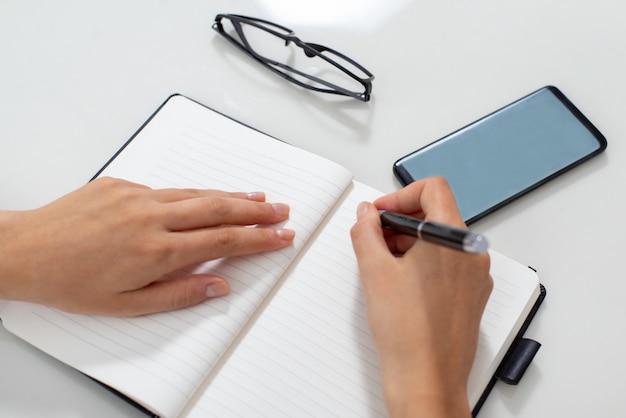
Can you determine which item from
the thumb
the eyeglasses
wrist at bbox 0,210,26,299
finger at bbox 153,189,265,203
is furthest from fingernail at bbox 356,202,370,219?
wrist at bbox 0,210,26,299

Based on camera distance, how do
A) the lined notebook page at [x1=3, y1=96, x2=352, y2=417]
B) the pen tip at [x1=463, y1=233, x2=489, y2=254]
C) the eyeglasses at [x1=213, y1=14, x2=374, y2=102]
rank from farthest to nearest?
the eyeglasses at [x1=213, y1=14, x2=374, y2=102], the lined notebook page at [x1=3, y1=96, x2=352, y2=417], the pen tip at [x1=463, y1=233, x2=489, y2=254]

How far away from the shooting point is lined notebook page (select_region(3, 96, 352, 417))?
547 mm

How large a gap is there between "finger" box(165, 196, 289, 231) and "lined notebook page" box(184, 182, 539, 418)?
6 cm

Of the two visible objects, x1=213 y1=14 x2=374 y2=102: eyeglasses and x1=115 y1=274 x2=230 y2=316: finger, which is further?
x1=213 y1=14 x2=374 y2=102: eyeglasses

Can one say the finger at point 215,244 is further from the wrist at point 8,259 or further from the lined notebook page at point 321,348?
the wrist at point 8,259

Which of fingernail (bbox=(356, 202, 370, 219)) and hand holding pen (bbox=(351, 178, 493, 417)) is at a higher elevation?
fingernail (bbox=(356, 202, 370, 219))

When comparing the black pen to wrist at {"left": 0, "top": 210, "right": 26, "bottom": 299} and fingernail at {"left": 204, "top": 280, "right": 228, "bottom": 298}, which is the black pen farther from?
wrist at {"left": 0, "top": 210, "right": 26, "bottom": 299}

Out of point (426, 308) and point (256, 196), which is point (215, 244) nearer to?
point (256, 196)

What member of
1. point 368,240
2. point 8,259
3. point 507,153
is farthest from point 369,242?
point 8,259

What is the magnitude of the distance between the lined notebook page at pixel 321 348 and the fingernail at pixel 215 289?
0.05m

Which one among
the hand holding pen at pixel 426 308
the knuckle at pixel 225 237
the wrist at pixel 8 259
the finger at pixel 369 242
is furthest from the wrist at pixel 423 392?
the wrist at pixel 8 259

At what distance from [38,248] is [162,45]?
0.40 meters

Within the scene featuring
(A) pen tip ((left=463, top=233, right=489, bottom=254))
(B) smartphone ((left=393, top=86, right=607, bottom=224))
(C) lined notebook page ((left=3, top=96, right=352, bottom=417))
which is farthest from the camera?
(B) smartphone ((left=393, top=86, right=607, bottom=224))

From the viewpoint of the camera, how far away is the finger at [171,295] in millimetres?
571
